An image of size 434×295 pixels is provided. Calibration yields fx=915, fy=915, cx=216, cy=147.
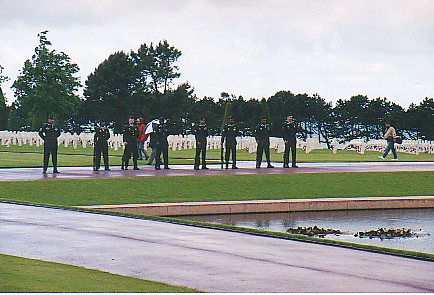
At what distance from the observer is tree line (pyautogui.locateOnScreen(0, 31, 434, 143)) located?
2908 inches

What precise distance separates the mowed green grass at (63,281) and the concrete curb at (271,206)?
828 cm

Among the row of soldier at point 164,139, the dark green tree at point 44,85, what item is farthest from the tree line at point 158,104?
the row of soldier at point 164,139

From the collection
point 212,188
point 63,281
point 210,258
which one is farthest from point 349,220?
point 63,281

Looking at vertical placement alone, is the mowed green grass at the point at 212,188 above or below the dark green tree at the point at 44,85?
below

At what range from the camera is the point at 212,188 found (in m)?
23.4

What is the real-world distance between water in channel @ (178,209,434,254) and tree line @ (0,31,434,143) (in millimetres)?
40397

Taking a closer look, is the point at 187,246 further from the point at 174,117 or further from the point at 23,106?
the point at 174,117

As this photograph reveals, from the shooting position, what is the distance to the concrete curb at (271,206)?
18.9 m

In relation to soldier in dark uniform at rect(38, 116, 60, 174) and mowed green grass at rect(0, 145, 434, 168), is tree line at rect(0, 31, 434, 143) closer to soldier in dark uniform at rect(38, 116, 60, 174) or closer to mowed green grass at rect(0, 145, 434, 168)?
mowed green grass at rect(0, 145, 434, 168)

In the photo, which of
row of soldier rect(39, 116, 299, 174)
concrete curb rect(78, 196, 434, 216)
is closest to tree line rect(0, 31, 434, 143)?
row of soldier rect(39, 116, 299, 174)

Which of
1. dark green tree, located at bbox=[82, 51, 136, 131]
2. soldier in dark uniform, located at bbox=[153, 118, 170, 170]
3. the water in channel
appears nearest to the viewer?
the water in channel

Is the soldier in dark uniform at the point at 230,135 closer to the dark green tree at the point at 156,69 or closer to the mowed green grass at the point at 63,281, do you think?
the mowed green grass at the point at 63,281

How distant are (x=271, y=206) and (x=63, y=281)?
11.5 m

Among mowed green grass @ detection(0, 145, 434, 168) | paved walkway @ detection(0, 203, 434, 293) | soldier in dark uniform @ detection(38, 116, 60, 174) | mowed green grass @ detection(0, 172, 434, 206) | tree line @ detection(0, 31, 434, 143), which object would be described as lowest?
paved walkway @ detection(0, 203, 434, 293)
